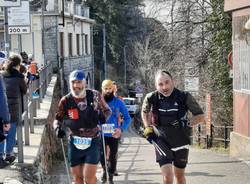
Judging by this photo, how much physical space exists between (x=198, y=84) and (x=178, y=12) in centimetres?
356

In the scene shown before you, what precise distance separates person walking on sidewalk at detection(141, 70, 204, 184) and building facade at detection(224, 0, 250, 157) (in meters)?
6.36

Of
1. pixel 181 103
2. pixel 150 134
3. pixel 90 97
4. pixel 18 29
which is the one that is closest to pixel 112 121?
pixel 90 97

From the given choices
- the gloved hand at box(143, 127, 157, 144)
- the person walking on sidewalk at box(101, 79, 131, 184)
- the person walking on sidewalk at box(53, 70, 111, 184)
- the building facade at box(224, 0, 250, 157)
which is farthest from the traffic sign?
the gloved hand at box(143, 127, 157, 144)

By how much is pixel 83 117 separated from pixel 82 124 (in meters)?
0.09

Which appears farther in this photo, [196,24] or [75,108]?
[196,24]

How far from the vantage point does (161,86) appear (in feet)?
24.5

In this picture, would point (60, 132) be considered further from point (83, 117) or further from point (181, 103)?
point (181, 103)

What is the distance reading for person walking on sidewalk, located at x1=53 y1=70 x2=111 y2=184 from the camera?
7559mm

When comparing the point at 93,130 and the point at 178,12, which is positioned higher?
the point at 178,12

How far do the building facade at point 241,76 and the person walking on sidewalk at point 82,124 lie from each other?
266 inches

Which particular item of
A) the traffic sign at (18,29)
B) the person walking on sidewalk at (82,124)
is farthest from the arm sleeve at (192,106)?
the traffic sign at (18,29)

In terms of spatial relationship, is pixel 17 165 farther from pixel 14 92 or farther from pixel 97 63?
pixel 97 63

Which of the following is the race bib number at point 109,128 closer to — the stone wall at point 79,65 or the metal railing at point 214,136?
the metal railing at point 214,136

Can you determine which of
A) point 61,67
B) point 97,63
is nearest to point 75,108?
point 61,67
